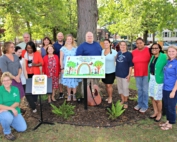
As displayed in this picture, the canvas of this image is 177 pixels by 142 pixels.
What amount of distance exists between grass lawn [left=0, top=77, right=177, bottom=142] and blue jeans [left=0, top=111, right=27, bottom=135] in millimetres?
142

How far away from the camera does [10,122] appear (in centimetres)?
409

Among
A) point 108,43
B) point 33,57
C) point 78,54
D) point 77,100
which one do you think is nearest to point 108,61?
point 108,43

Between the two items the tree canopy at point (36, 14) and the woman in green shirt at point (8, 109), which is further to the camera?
the tree canopy at point (36, 14)

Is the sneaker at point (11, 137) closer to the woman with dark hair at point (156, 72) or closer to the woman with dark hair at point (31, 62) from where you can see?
the woman with dark hair at point (31, 62)

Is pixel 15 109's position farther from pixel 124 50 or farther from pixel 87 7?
pixel 87 7

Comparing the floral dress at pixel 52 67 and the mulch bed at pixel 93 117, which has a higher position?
the floral dress at pixel 52 67

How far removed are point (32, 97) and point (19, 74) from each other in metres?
0.81

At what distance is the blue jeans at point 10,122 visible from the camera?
4027 millimetres

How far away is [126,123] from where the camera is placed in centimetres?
469

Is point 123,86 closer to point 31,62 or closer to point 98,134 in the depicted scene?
point 98,134

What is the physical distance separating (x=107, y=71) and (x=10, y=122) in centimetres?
270

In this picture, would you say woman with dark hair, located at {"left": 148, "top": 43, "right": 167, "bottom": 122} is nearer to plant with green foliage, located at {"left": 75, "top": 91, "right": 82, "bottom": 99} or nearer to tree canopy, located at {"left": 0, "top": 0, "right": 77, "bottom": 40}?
plant with green foliage, located at {"left": 75, "top": 91, "right": 82, "bottom": 99}

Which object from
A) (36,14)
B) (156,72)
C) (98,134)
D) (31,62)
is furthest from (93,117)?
(36,14)

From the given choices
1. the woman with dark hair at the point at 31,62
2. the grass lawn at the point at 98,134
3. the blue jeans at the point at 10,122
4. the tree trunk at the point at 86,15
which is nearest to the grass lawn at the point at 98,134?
the grass lawn at the point at 98,134
